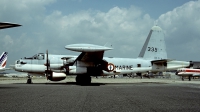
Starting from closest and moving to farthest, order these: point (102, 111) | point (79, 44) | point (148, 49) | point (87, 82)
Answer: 1. point (102, 111)
2. point (79, 44)
3. point (87, 82)
4. point (148, 49)

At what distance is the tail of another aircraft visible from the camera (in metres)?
29.3

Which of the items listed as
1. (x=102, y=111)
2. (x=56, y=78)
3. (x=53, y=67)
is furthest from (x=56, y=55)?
(x=102, y=111)

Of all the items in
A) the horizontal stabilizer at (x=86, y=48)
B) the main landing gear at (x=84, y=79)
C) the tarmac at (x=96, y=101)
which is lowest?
the tarmac at (x=96, y=101)

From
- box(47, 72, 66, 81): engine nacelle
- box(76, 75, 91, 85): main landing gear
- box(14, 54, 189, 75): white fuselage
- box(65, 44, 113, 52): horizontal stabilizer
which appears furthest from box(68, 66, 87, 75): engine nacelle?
box(65, 44, 113, 52): horizontal stabilizer

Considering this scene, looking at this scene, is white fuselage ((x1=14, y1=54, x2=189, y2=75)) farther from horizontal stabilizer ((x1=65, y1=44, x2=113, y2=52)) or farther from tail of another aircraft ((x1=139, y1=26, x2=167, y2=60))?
horizontal stabilizer ((x1=65, y1=44, x2=113, y2=52))

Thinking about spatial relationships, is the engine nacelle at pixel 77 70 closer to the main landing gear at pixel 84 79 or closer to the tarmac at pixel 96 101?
the main landing gear at pixel 84 79

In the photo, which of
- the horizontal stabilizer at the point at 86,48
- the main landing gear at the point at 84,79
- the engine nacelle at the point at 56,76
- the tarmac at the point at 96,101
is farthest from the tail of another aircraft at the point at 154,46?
the tarmac at the point at 96,101

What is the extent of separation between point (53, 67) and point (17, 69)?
13.0 ft

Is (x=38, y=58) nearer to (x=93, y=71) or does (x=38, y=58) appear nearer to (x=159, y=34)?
(x=93, y=71)

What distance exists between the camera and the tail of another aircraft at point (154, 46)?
96.2 ft

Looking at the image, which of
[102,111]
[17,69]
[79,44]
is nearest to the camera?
[102,111]

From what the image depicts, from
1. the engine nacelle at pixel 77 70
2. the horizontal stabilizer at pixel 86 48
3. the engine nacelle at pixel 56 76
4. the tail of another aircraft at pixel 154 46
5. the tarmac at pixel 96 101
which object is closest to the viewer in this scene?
the tarmac at pixel 96 101

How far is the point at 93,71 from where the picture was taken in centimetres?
2397

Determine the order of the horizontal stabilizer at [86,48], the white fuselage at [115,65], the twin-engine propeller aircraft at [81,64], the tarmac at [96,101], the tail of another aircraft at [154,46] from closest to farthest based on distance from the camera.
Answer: the tarmac at [96,101]
the horizontal stabilizer at [86,48]
the twin-engine propeller aircraft at [81,64]
the white fuselage at [115,65]
the tail of another aircraft at [154,46]
